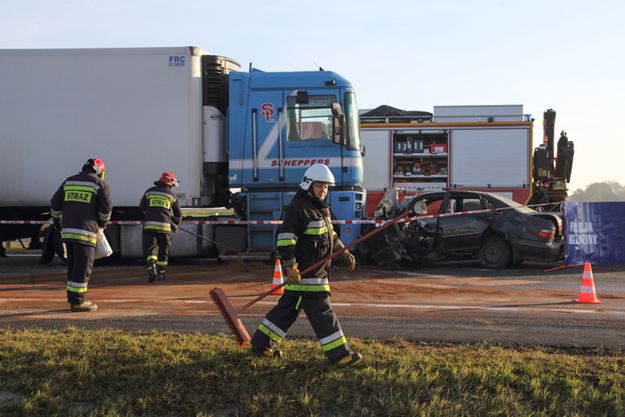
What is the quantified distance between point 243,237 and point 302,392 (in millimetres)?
8151

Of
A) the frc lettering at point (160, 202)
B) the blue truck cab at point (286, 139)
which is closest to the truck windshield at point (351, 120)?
the blue truck cab at point (286, 139)

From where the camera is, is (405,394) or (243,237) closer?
(405,394)

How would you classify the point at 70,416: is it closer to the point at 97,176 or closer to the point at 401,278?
the point at 97,176

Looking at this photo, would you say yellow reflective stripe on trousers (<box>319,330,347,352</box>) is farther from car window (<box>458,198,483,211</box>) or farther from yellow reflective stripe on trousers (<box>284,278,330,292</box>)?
car window (<box>458,198,483,211</box>)

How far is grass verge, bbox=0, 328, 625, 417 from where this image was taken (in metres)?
4.56

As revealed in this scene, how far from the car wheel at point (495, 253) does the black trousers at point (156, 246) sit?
587 cm

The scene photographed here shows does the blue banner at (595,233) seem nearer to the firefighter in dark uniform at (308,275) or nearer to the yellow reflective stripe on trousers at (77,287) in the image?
the firefighter in dark uniform at (308,275)

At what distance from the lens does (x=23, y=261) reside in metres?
15.1

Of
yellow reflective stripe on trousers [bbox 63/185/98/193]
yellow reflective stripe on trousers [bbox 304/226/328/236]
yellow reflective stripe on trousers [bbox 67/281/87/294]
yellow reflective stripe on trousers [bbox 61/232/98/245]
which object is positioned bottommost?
yellow reflective stripe on trousers [bbox 67/281/87/294]

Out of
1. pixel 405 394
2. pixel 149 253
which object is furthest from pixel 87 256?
pixel 405 394

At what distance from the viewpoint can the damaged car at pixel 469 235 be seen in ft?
40.8

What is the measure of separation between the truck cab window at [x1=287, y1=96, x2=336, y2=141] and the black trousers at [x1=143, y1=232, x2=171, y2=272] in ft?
10.2

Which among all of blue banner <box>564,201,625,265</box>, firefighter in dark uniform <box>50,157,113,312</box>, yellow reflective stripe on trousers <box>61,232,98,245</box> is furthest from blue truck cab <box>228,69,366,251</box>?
yellow reflective stripe on trousers <box>61,232,98,245</box>

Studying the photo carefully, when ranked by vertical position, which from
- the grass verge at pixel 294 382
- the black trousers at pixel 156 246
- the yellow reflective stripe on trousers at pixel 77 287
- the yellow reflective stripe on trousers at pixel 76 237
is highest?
the yellow reflective stripe on trousers at pixel 76 237
